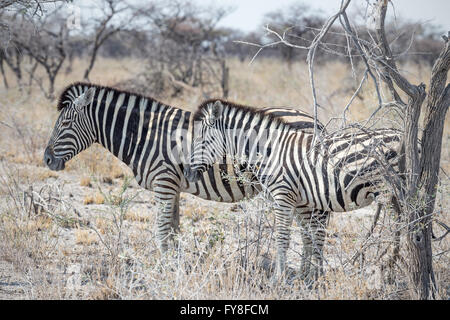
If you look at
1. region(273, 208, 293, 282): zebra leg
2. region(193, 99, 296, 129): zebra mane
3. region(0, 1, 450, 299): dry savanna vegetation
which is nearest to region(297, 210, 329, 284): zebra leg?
region(0, 1, 450, 299): dry savanna vegetation

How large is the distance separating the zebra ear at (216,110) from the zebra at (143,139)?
15.1 inches

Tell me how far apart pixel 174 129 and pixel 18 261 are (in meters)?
1.90

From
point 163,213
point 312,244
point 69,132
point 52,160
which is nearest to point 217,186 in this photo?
point 163,213

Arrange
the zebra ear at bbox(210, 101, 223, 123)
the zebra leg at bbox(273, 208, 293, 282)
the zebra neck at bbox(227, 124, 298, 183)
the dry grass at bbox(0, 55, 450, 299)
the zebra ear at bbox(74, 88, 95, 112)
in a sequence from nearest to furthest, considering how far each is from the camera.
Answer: the dry grass at bbox(0, 55, 450, 299) → the zebra leg at bbox(273, 208, 293, 282) → the zebra neck at bbox(227, 124, 298, 183) → the zebra ear at bbox(210, 101, 223, 123) → the zebra ear at bbox(74, 88, 95, 112)

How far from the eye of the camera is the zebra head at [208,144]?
4.36m

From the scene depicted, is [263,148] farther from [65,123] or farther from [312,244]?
[65,123]

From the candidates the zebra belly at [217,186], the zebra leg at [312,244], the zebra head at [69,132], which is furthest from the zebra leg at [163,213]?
the zebra leg at [312,244]

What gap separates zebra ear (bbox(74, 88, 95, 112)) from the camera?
15.0 ft

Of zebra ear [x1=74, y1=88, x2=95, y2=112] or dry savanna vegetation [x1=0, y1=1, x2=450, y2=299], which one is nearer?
dry savanna vegetation [x1=0, y1=1, x2=450, y2=299]

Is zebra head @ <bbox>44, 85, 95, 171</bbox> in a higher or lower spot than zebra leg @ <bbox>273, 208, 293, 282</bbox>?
higher

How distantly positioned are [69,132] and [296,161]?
7.41 feet

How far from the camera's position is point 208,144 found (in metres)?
4.37

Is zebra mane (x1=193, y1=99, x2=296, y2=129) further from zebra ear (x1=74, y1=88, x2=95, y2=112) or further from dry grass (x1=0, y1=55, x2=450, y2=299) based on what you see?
zebra ear (x1=74, y1=88, x2=95, y2=112)
